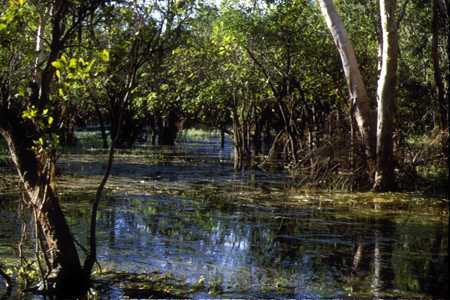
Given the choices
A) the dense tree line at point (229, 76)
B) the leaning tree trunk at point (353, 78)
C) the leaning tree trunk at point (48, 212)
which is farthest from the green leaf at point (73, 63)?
the leaning tree trunk at point (353, 78)

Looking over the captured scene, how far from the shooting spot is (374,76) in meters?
21.2

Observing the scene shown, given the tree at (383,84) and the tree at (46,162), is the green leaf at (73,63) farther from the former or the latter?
the tree at (383,84)

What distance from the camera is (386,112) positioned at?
1436cm

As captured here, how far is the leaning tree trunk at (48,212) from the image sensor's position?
627 centimetres

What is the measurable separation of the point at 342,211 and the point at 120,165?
11.1 metres

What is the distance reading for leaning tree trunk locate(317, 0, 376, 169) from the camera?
1440cm

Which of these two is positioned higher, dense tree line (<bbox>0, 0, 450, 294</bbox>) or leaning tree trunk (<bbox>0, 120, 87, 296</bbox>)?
dense tree line (<bbox>0, 0, 450, 294</bbox>)

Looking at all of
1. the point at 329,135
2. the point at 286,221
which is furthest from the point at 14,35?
the point at 329,135

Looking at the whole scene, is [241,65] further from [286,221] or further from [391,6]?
[286,221]

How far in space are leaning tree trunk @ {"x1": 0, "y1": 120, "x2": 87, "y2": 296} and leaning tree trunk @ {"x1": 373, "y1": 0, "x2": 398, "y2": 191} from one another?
9125 mm

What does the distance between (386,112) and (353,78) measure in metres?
1.02

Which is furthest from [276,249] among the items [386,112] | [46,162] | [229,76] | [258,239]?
[229,76]

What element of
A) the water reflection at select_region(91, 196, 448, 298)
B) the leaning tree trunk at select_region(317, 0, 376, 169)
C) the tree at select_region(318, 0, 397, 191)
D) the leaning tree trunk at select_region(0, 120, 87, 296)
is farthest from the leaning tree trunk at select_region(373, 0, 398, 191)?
the leaning tree trunk at select_region(0, 120, 87, 296)

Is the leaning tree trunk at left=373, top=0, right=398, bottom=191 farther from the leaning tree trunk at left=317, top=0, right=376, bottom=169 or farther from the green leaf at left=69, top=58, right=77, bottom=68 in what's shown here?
the green leaf at left=69, top=58, right=77, bottom=68
